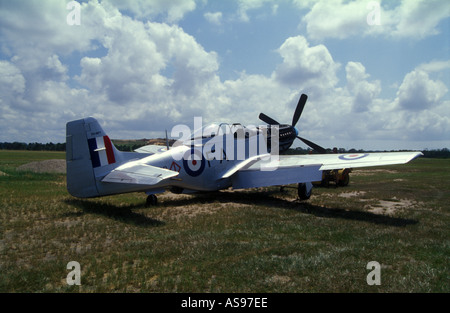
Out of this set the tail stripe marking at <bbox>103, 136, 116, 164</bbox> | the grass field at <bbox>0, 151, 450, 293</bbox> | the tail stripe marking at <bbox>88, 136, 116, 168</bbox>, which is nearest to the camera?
the grass field at <bbox>0, 151, 450, 293</bbox>

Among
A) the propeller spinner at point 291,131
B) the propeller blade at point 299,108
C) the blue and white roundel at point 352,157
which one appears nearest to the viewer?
the blue and white roundel at point 352,157

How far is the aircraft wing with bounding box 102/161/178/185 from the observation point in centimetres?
779

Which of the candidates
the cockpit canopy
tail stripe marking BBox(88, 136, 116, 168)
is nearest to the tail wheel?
the cockpit canopy

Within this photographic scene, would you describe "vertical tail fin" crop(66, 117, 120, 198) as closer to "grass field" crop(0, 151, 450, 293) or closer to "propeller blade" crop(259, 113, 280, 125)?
"grass field" crop(0, 151, 450, 293)

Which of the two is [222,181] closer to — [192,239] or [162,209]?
[162,209]

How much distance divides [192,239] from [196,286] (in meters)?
2.09

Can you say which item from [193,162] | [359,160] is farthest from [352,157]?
[193,162]

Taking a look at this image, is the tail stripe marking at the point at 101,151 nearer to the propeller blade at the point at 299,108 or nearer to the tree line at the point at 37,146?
the propeller blade at the point at 299,108

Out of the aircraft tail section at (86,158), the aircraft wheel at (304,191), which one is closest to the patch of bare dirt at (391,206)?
the aircraft wheel at (304,191)

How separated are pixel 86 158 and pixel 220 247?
537 cm

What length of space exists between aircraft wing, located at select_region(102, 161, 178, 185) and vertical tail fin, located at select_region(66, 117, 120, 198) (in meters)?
0.45

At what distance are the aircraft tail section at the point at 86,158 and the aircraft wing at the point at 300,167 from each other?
5.08 metres

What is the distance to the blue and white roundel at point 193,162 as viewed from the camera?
34.2 feet
